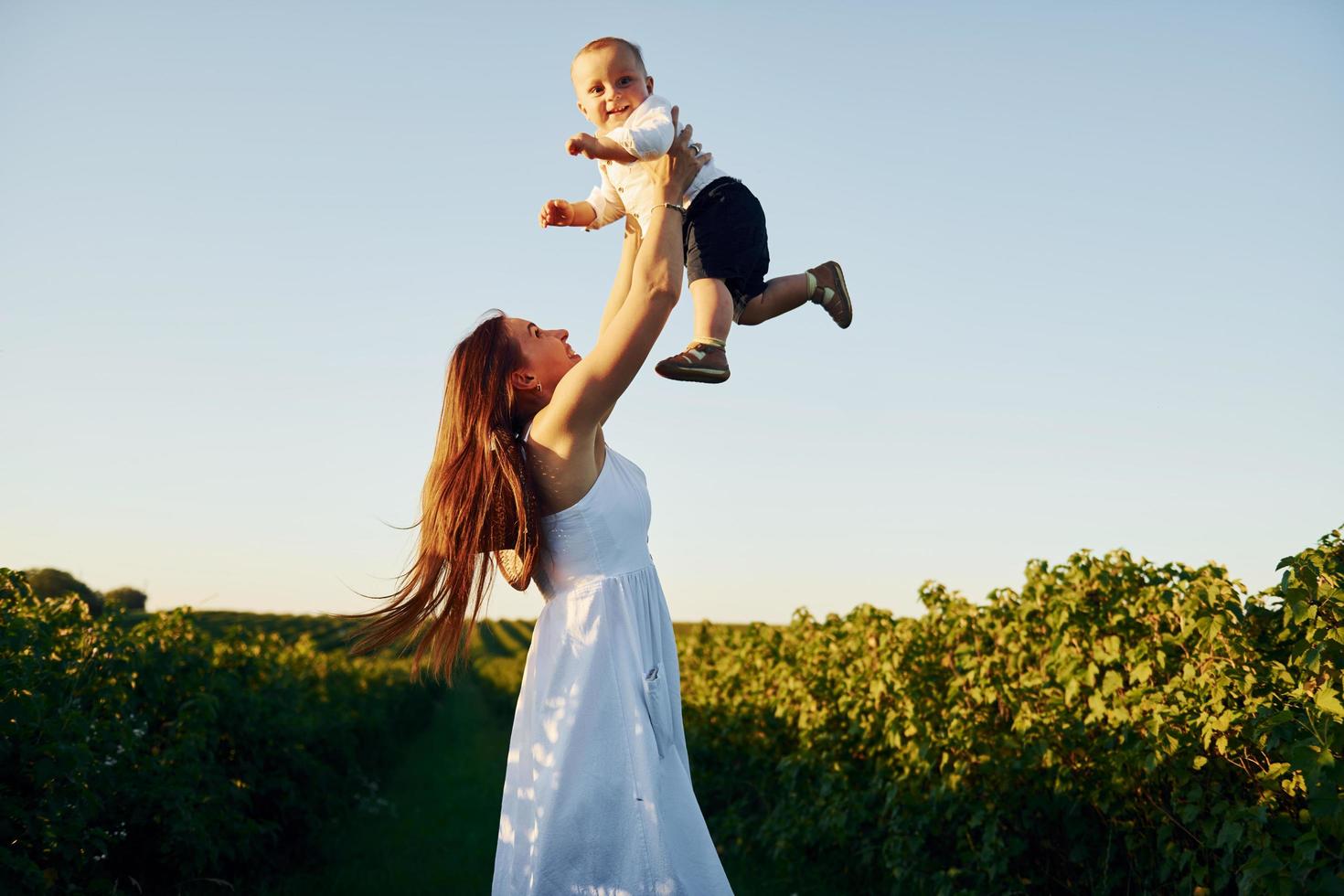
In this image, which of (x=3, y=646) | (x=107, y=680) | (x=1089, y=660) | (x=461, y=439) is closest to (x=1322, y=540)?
(x=1089, y=660)

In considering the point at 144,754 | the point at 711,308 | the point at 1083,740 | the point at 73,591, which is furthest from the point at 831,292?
the point at 73,591

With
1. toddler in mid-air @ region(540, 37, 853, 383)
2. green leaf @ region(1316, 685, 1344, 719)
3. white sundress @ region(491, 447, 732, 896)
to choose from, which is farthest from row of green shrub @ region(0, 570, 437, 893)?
green leaf @ region(1316, 685, 1344, 719)

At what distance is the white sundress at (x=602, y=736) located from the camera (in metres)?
2.55

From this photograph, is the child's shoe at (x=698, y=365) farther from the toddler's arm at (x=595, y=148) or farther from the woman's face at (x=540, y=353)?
the toddler's arm at (x=595, y=148)

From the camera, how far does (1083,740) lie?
506cm

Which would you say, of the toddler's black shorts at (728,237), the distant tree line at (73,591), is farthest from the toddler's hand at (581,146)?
the distant tree line at (73,591)

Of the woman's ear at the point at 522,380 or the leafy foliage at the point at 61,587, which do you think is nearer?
the woman's ear at the point at 522,380

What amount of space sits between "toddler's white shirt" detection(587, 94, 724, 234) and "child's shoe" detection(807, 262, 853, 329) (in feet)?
1.93

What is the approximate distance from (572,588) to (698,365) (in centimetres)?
74

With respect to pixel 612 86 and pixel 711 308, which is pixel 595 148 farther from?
→ pixel 711 308

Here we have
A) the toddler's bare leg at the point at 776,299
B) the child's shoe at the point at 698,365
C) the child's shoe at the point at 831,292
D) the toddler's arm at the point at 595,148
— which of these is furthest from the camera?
the child's shoe at the point at 831,292

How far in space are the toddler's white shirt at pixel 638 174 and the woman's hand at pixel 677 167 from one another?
4 cm

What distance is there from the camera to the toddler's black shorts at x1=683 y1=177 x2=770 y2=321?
351cm

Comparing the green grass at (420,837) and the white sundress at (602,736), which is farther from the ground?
the white sundress at (602,736)
